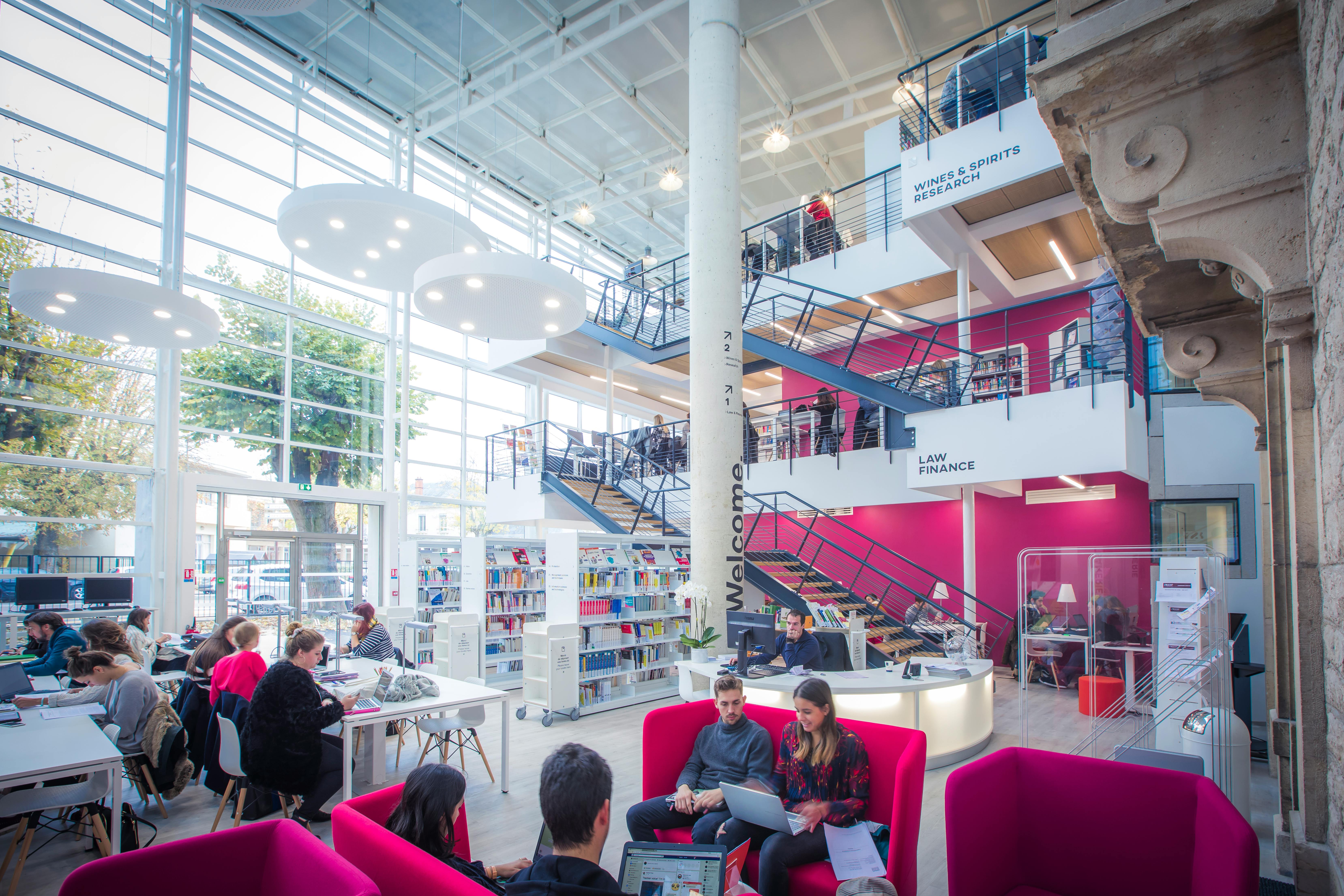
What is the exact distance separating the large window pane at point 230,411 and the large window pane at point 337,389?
585 millimetres

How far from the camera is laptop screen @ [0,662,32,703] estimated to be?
199 inches

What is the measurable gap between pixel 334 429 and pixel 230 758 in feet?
33.4

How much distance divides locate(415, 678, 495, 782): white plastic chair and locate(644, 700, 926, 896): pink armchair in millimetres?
2050

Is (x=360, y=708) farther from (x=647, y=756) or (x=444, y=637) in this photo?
(x=444, y=637)

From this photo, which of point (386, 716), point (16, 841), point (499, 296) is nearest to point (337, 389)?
point (499, 296)

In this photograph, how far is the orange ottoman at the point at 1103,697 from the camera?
566 centimetres

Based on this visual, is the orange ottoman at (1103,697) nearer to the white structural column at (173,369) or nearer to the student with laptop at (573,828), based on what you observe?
the student with laptop at (573,828)

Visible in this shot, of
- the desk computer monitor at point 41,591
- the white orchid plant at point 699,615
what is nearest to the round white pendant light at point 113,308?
the desk computer monitor at point 41,591

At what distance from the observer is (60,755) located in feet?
11.9

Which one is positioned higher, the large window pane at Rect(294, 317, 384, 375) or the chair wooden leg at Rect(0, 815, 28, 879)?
the large window pane at Rect(294, 317, 384, 375)

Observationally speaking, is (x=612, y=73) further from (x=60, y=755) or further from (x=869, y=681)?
(x=60, y=755)

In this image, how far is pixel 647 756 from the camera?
12.5 feet

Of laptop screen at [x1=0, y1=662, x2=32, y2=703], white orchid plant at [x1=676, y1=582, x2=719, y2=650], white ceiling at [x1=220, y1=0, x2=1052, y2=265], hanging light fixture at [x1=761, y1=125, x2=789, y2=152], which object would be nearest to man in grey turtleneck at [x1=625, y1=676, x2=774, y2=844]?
white orchid plant at [x1=676, y1=582, x2=719, y2=650]

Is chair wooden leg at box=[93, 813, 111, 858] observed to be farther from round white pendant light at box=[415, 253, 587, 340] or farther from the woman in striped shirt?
round white pendant light at box=[415, 253, 587, 340]
